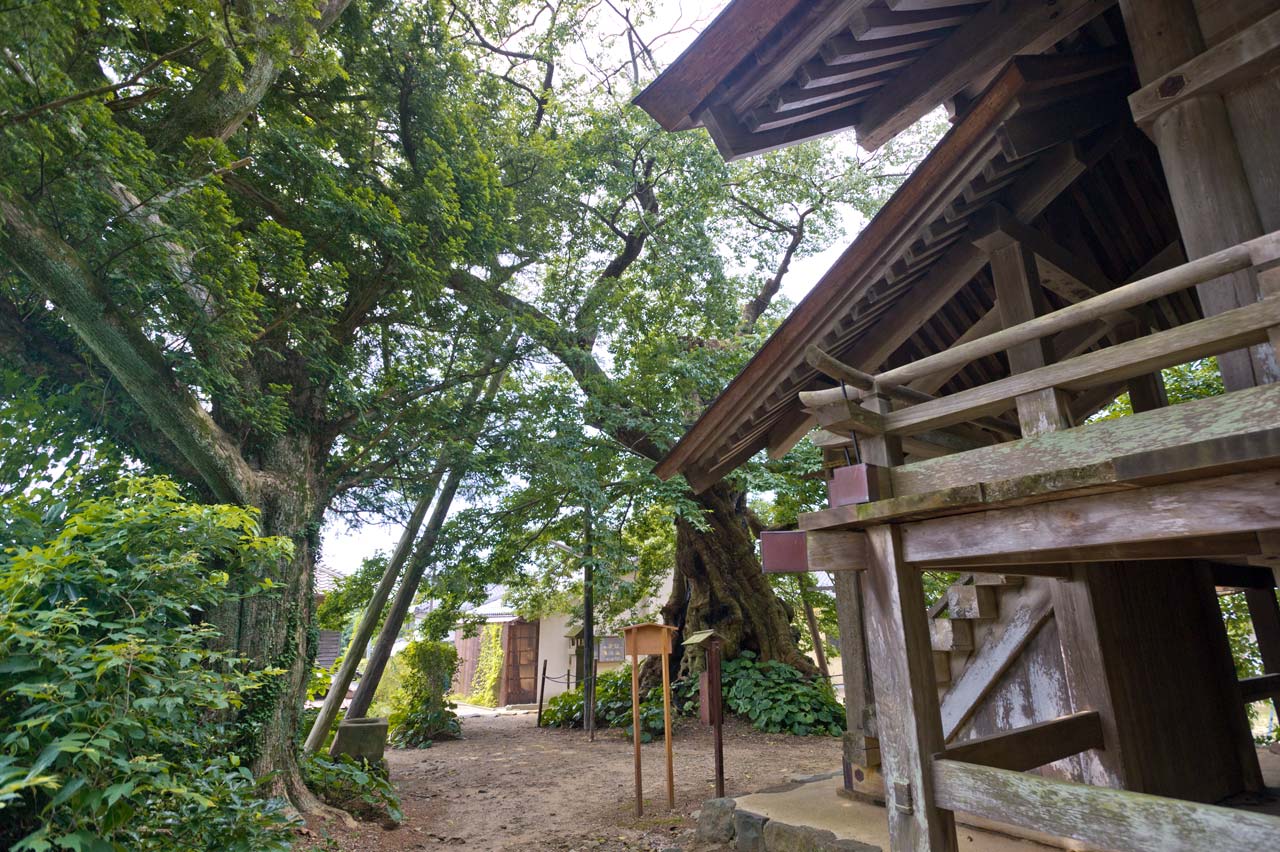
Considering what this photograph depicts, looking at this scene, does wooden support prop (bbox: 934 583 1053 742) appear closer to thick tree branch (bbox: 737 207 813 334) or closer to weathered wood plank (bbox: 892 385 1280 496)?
weathered wood plank (bbox: 892 385 1280 496)

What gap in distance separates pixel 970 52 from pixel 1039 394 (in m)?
2.10

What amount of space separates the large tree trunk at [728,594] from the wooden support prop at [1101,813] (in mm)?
10277

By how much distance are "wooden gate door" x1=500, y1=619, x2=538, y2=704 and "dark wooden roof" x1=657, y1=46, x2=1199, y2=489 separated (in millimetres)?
18099

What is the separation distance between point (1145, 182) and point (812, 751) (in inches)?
326

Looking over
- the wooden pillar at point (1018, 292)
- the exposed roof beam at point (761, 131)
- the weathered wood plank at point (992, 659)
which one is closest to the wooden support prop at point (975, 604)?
the weathered wood plank at point (992, 659)

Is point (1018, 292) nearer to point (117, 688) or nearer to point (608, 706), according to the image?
point (117, 688)

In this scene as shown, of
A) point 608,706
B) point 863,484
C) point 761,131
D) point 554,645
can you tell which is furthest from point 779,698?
point 554,645

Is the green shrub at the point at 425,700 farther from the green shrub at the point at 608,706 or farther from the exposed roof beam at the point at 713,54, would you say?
the exposed roof beam at the point at 713,54

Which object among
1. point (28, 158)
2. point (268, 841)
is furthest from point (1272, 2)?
point (28, 158)

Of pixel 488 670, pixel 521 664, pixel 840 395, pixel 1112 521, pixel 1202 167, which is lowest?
pixel 488 670

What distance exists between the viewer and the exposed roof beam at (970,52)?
302 centimetres

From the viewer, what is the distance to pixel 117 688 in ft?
9.91

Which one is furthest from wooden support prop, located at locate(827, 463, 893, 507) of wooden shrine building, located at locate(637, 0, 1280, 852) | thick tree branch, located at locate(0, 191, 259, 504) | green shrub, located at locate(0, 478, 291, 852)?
thick tree branch, located at locate(0, 191, 259, 504)

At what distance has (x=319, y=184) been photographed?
6473 mm
